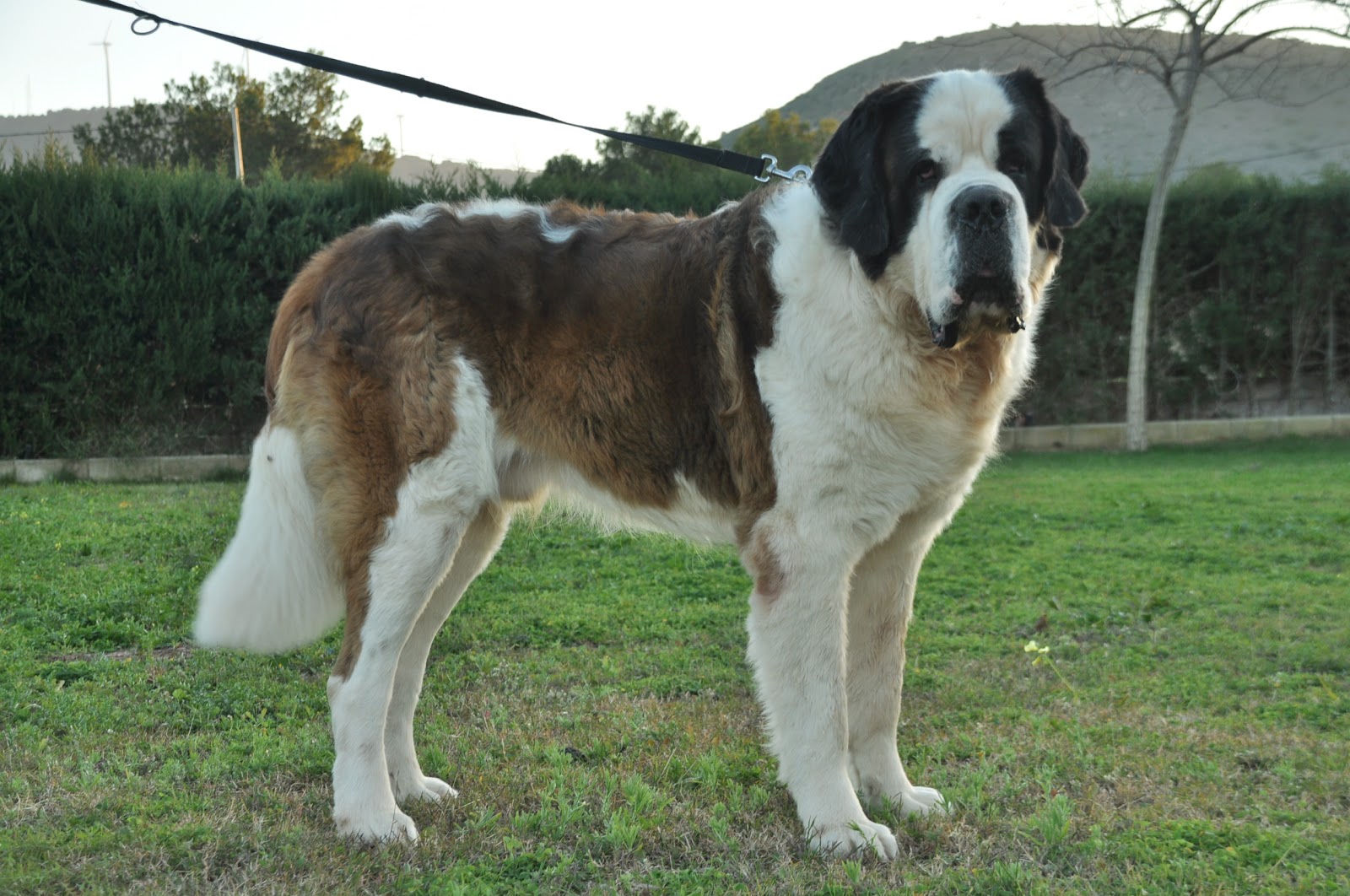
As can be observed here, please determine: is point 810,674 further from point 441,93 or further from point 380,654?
point 441,93

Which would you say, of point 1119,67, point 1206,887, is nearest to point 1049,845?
point 1206,887

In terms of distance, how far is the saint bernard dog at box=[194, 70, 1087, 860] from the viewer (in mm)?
2887

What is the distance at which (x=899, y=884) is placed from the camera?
2668 millimetres

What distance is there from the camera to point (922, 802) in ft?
10.4

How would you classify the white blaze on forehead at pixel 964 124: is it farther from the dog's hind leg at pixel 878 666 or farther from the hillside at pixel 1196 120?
the hillside at pixel 1196 120

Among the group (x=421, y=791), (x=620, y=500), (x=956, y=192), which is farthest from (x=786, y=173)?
(x=421, y=791)

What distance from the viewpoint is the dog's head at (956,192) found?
8.79 feet

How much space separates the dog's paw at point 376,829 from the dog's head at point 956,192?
5.94 feet

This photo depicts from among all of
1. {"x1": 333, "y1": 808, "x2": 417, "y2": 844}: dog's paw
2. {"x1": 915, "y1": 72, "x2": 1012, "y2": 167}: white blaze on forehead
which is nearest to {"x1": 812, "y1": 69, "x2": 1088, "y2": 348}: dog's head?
{"x1": 915, "y1": 72, "x2": 1012, "y2": 167}: white blaze on forehead

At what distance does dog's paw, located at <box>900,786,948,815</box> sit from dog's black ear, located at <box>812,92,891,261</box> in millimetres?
1467

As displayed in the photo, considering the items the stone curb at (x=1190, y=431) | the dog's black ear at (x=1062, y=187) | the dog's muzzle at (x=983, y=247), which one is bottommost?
the stone curb at (x=1190, y=431)

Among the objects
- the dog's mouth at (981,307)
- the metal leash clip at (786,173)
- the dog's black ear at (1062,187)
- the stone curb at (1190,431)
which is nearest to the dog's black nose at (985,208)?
the dog's mouth at (981,307)

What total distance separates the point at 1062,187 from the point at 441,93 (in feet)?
6.38

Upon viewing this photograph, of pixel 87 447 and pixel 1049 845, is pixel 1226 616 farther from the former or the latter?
pixel 87 447
